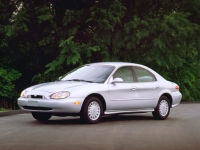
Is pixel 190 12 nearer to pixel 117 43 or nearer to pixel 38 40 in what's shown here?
pixel 117 43

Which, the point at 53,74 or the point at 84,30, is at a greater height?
the point at 84,30

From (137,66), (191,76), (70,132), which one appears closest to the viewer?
(70,132)

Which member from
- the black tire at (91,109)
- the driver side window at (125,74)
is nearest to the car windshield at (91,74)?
the driver side window at (125,74)

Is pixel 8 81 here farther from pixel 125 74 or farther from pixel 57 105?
pixel 57 105

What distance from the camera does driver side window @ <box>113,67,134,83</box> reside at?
15125 mm

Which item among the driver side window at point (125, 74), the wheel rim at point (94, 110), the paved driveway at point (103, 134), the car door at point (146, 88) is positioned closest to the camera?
the paved driveway at point (103, 134)

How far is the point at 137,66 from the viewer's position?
15.9 metres

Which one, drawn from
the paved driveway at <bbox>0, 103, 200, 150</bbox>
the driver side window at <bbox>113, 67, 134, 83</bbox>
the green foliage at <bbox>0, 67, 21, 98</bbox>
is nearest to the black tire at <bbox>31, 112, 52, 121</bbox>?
the paved driveway at <bbox>0, 103, 200, 150</bbox>

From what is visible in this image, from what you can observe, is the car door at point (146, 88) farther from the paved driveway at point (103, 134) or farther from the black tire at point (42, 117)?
the black tire at point (42, 117)

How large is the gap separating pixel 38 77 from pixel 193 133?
1756 centimetres

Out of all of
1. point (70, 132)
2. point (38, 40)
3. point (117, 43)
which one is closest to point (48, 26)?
point (38, 40)

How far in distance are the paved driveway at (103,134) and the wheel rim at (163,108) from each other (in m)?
0.26

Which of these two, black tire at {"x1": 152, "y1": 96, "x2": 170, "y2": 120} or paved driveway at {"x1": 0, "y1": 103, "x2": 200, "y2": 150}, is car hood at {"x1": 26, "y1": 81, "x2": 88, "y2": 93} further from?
black tire at {"x1": 152, "y1": 96, "x2": 170, "y2": 120}

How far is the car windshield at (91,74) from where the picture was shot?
579 inches
